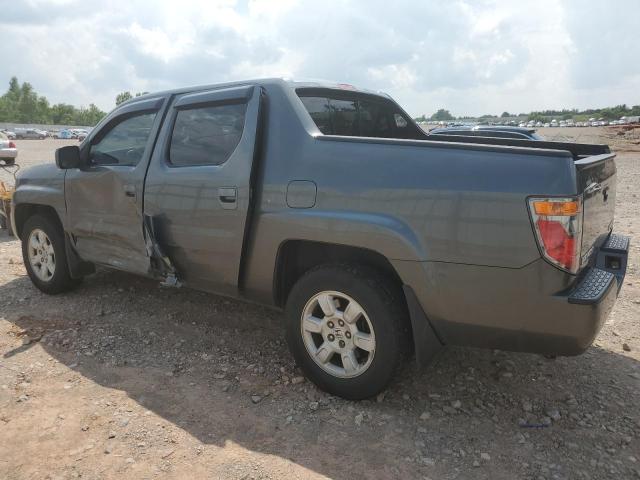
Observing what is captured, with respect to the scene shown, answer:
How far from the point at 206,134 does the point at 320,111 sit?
0.82 meters

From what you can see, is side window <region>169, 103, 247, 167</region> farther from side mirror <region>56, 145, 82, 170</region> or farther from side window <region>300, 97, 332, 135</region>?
side mirror <region>56, 145, 82, 170</region>

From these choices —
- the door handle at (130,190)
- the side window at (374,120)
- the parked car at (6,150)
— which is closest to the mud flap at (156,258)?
the door handle at (130,190)

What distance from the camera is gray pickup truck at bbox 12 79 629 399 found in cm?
250

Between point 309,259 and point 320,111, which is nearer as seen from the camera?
point 309,259

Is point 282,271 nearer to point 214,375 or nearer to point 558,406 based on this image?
point 214,375

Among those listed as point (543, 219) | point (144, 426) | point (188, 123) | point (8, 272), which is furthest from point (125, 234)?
point (543, 219)

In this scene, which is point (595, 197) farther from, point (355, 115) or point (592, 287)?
point (355, 115)

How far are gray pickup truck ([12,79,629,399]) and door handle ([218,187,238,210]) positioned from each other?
1 cm

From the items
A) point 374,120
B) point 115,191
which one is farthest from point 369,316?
point 115,191

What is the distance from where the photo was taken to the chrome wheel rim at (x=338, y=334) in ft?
9.90

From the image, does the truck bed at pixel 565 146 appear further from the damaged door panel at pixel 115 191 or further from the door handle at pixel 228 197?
the damaged door panel at pixel 115 191

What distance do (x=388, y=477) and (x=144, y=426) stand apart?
139 cm

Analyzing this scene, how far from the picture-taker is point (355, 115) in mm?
4113

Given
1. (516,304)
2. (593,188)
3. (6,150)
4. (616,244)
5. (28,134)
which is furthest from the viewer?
(28,134)
